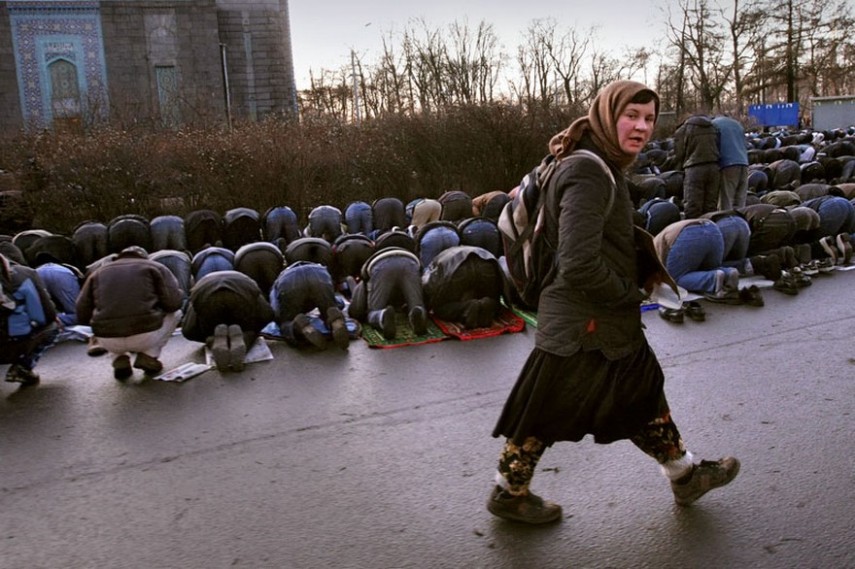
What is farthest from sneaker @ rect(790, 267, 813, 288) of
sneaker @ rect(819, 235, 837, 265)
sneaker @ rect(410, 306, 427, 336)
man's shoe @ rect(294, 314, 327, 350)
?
man's shoe @ rect(294, 314, 327, 350)

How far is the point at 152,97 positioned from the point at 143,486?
94.0ft

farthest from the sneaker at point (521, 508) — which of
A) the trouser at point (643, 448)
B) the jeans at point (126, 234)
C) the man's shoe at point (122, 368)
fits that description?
the jeans at point (126, 234)

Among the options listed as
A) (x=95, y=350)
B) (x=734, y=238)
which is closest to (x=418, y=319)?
(x=95, y=350)

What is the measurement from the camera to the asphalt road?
3338mm

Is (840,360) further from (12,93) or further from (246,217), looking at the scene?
(12,93)

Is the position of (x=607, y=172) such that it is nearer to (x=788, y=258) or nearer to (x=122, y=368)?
(x=122, y=368)

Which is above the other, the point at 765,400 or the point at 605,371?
the point at 605,371

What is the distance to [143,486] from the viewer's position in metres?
4.17

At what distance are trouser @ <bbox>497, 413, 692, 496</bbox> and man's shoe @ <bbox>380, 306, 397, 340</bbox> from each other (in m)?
3.77

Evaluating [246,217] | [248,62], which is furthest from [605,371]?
[248,62]

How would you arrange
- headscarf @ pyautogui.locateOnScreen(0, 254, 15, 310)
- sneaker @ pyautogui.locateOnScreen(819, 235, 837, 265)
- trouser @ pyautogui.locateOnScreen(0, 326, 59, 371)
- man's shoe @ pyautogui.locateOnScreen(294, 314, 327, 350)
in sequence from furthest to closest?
sneaker @ pyautogui.locateOnScreen(819, 235, 837, 265) < man's shoe @ pyautogui.locateOnScreen(294, 314, 327, 350) < trouser @ pyautogui.locateOnScreen(0, 326, 59, 371) < headscarf @ pyautogui.locateOnScreen(0, 254, 15, 310)

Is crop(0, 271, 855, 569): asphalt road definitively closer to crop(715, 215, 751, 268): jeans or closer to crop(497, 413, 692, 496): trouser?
crop(497, 413, 692, 496): trouser

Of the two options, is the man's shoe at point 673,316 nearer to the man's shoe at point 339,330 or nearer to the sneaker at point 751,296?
the sneaker at point 751,296

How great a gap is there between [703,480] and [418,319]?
4.00 m
